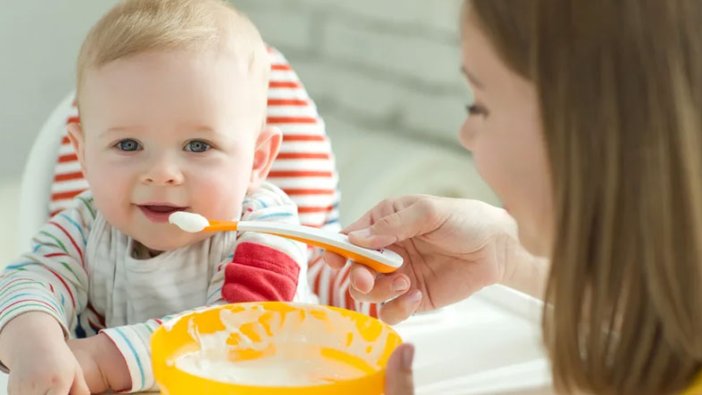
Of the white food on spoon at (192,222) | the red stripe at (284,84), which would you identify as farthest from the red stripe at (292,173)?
the white food on spoon at (192,222)

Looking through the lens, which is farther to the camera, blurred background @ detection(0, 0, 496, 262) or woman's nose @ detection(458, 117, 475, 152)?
blurred background @ detection(0, 0, 496, 262)

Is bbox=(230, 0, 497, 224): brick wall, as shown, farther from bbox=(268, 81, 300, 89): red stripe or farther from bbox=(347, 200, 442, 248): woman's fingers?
bbox=(347, 200, 442, 248): woman's fingers

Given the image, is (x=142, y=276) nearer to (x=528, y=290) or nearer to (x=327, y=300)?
A: (x=327, y=300)

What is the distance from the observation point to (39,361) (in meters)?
0.88

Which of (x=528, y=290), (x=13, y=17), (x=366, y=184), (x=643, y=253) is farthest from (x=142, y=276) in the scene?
(x=13, y=17)

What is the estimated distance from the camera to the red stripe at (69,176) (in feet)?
4.10

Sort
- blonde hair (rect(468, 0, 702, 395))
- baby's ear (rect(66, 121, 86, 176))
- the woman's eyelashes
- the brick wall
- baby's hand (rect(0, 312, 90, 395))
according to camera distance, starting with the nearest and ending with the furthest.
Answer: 1. blonde hair (rect(468, 0, 702, 395))
2. the woman's eyelashes
3. baby's hand (rect(0, 312, 90, 395))
4. baby's ear (rect(66, 121, 86, 176))
5. the brick wall

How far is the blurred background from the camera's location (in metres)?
2.07

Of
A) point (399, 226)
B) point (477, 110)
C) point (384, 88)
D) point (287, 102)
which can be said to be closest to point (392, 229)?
point (399, 226)

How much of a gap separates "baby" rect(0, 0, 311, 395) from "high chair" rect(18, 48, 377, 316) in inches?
7.4

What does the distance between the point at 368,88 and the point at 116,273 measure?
1.29 meters

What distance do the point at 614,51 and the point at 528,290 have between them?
0.62 m

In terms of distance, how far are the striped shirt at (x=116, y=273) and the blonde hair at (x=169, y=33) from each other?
0.16m

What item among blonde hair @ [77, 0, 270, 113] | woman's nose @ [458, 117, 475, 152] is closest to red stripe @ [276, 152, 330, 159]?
blonde hair @ [77, 0, 270, 113]
